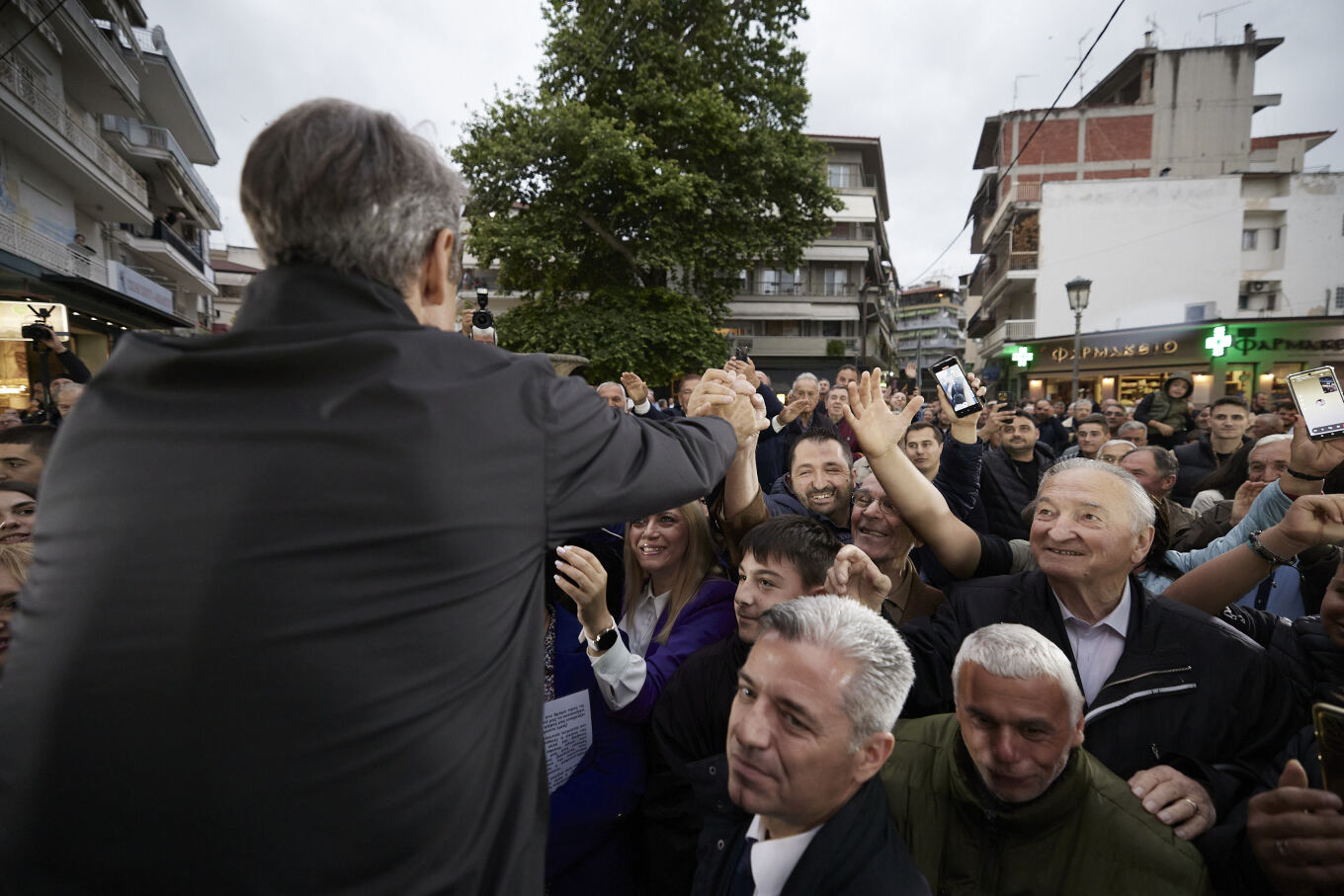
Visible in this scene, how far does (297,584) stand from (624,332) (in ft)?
60.5

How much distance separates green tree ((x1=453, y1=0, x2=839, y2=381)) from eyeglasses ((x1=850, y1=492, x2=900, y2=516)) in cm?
1564

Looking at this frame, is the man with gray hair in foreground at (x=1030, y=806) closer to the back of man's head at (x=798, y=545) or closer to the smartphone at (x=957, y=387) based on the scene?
the back of man's head at (x=798, y=545)

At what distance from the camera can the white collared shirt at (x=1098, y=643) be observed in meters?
2.37

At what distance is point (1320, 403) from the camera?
9.15 feet

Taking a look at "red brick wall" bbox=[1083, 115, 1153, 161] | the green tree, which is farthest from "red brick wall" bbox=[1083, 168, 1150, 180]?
the green tree

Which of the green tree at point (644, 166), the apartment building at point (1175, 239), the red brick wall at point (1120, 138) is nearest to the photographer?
the green tree at point (644, 166)

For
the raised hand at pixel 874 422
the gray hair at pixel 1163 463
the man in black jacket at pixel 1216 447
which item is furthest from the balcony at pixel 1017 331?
the raised hand at pixel 874 422

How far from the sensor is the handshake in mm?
1800

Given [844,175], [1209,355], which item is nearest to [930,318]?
[844,175]

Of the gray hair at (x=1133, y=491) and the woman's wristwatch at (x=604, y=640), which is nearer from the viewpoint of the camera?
the woman's wristwatch at (x=604, y=640)

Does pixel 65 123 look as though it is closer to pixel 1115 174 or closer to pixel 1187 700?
pixel 1187 700

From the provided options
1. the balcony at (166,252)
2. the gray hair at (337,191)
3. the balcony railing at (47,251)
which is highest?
the balcony at (166,252)

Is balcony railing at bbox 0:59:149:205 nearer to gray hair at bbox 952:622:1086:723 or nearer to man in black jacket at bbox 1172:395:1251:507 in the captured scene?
gray hair at bbox 952:622:1086:723

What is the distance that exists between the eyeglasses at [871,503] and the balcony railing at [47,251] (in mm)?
15781
